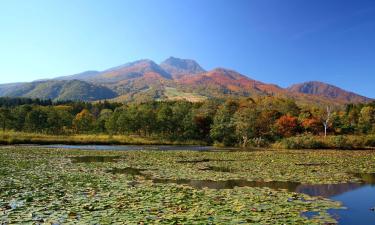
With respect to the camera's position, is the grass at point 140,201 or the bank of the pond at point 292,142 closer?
the grass at point 140,201

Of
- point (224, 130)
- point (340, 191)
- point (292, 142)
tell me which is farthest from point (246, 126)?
point (340, 191)

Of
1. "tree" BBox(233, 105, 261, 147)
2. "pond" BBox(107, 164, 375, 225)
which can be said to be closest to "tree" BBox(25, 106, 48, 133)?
"tree" BBox(233, 105, 261, 147)

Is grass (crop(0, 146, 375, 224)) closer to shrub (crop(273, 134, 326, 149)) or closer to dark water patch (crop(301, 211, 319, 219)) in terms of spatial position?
dark water patch (crop(301, 211, 319, 219))

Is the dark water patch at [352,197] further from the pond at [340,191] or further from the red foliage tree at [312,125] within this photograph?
the red foliage tree at [312,125]

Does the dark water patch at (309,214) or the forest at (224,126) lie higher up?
the forest at (224,126)

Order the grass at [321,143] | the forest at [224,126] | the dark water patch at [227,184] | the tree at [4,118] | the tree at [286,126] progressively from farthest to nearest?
the tree at [4,118], the tree at [286,126], the forest at [224,126], the grass at [321,143], the dark water patch at [227,184]

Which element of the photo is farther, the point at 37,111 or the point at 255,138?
the point at 37,111

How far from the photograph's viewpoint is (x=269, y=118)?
89562 mm

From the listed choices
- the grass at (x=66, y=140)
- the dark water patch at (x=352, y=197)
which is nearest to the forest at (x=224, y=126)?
the grass at (x=66, y=140)

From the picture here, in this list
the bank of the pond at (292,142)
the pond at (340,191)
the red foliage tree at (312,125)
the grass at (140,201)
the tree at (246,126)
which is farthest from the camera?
the red foliage tree at (312,125)

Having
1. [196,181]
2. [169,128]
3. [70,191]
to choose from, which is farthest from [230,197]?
[169,128]

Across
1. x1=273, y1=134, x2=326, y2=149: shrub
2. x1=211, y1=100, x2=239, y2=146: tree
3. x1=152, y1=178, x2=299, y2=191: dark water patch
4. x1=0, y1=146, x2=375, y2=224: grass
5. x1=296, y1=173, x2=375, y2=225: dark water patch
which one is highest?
x1=211, y1=100, x2=239, y2=146: tree

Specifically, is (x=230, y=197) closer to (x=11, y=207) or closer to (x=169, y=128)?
(x=11, y=207)

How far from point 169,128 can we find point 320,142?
4196 centimetres
